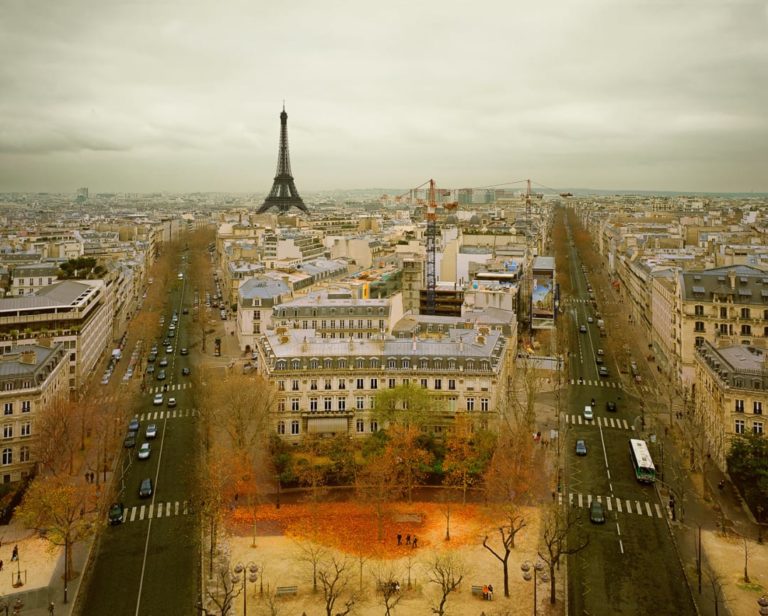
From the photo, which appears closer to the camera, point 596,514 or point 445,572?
point 445,572

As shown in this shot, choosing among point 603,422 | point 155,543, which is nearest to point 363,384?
point 155,543

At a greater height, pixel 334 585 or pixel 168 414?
pixel 168 414

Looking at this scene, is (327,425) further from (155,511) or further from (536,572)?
(536,572)

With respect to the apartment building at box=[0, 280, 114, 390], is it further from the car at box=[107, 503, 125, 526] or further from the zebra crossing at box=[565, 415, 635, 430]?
the zebra crossing at box=[565, 415, 635, 430]

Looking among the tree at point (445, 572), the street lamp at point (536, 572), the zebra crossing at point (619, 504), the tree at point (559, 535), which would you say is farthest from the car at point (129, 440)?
the zebra crossing at point (619, 504)

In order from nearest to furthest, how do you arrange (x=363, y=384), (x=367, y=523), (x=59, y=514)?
1. (x=59, y=514)
2. (x=367, y=523)
3. (x=363, y=384)

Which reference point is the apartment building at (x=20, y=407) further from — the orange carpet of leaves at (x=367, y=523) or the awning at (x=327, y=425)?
the awning at (x=327, y=425)

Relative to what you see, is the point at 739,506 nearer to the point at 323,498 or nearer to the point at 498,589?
the point at 498,589
